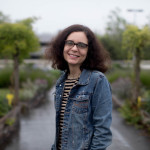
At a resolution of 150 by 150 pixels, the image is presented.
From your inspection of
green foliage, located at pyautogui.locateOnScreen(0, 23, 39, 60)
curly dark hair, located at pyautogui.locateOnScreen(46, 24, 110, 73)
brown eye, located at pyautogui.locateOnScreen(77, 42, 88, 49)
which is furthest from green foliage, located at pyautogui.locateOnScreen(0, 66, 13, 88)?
brown eye, located at pyautogui.locateOnScreen(77, 42, 88, 49)

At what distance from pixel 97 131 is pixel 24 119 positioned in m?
5.75

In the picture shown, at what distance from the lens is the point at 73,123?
1731 mm

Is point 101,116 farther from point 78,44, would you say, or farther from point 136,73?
point 136,73

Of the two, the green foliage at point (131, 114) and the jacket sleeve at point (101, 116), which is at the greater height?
the jacket sleeve at point (101, 116)

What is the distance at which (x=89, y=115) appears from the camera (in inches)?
67.2

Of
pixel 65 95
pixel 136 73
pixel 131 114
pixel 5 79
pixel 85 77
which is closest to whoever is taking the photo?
pixel 85 77

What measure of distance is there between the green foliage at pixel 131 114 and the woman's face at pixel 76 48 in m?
5.22

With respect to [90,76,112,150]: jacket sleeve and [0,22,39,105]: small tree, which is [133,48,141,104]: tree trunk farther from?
[90,76,112,150]: jacket sleeve

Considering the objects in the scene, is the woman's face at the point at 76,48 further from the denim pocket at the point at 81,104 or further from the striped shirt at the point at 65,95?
the denim pocket at the point at 81,104

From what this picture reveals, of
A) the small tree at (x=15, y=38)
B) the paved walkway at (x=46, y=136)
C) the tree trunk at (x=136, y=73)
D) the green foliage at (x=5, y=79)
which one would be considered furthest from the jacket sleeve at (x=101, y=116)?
the green foliage at (x=5, y=79)

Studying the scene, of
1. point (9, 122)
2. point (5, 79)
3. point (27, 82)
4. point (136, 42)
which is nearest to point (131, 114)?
point (136, 42)

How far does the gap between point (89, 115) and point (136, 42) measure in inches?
231

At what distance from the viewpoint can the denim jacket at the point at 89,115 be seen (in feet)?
5.42

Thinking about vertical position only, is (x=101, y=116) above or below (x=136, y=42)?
below
